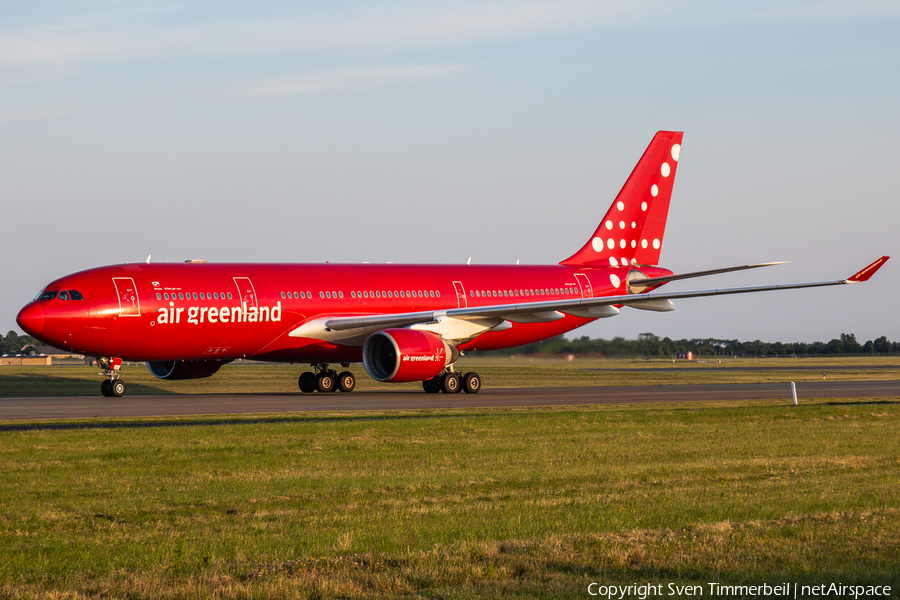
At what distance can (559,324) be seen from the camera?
1457 inches

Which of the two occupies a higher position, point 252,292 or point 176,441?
point 252,292

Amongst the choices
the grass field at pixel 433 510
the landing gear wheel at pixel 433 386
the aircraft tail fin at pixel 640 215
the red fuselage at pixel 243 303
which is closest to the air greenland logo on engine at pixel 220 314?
the red fuselage at pixel 243 303

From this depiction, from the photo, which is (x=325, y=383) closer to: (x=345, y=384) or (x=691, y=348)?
(x=345, y=384)

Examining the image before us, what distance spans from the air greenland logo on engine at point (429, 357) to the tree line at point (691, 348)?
6.90m

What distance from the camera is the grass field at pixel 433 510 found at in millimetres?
7055

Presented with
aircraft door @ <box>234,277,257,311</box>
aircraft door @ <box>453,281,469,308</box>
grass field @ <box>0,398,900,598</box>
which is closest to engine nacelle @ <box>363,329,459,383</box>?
aircraft door @ <box>234,277,257,311</box>

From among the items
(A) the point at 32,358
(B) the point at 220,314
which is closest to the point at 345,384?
(B) the point at 220,314

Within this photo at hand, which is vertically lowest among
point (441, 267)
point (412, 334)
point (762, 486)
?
point (762, 486)

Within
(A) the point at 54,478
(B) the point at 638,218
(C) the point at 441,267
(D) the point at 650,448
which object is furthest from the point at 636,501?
(B) the point at 638,218

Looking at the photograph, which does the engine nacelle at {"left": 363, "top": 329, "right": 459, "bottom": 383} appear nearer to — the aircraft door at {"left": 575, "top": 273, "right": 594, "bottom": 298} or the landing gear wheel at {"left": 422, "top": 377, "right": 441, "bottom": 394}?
the landing gear wheel at {"left": 422, "top": 377, "right": 441, "bottom": 394}

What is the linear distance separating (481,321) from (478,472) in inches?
756

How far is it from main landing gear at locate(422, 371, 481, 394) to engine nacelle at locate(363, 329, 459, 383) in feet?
6.65

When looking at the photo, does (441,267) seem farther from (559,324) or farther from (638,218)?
(638,218)

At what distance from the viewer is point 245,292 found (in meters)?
29.0
